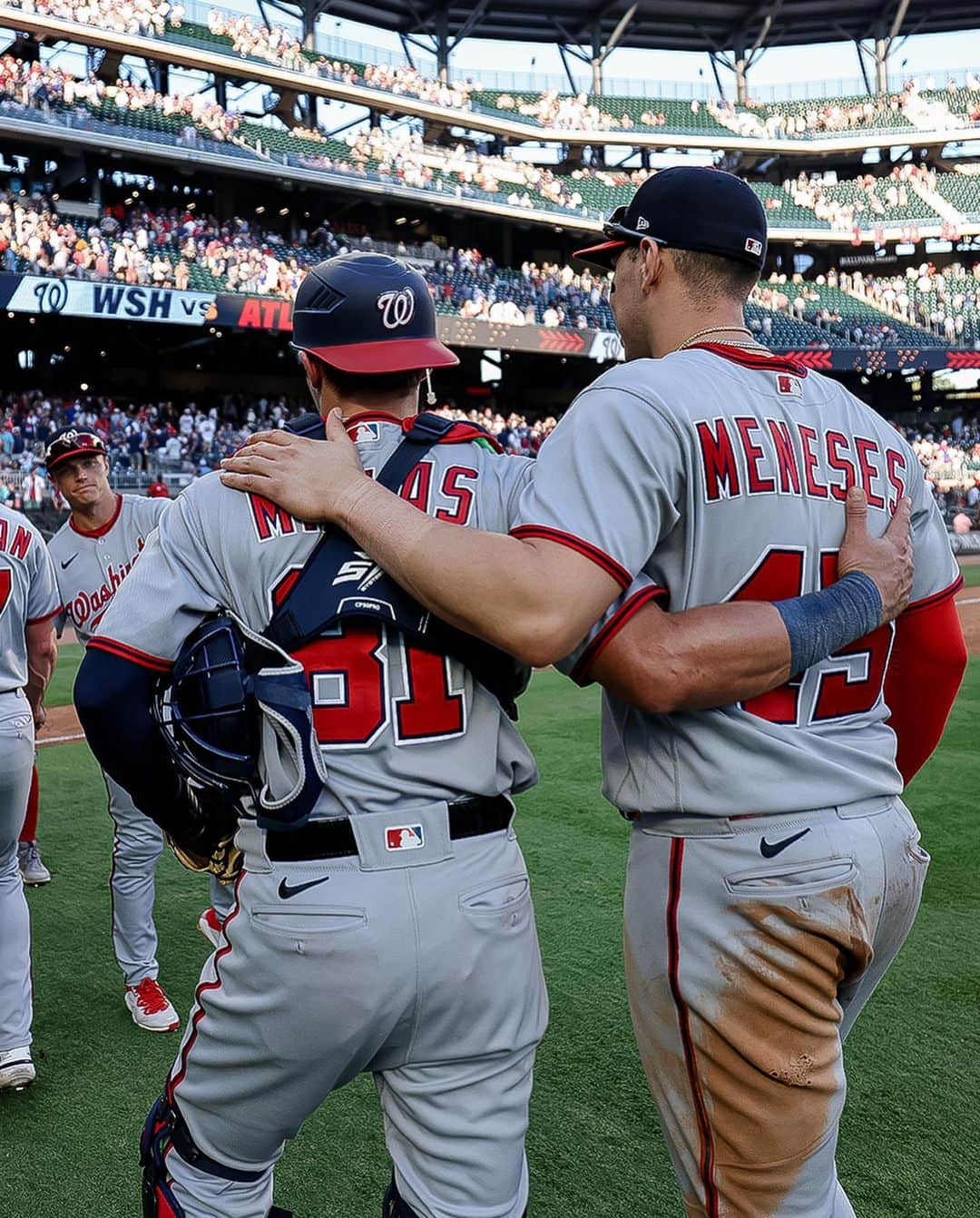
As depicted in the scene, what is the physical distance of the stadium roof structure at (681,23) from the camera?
3484cm

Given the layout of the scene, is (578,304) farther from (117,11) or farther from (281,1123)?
(281,1123)

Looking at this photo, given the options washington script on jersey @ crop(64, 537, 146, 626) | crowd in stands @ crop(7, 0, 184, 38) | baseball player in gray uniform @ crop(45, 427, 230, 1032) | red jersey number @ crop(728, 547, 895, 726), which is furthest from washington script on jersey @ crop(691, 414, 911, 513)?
crowd in stands @ crop(7, 0, 184, 38)

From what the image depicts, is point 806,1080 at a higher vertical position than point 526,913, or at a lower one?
lower

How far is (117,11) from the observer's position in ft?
80.8

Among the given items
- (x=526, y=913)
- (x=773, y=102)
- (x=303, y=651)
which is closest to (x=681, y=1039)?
(x=526, y=913)

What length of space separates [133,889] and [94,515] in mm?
1582

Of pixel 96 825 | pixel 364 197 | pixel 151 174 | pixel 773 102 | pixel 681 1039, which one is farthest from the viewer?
pixel 773 102

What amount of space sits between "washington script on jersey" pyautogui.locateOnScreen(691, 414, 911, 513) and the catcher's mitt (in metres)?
1.07

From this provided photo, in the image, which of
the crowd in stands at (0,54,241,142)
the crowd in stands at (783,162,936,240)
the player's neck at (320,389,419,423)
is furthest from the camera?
the crowd in stands at (783,162,936,240)

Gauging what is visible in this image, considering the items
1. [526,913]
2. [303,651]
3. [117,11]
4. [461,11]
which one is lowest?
[526,913]

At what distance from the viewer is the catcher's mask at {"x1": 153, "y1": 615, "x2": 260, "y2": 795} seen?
183 centimetres

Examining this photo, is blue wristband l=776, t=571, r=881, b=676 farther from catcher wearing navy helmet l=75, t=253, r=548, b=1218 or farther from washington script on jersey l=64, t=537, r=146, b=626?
washington script on jersey l=64, t=537, r=146, b=626

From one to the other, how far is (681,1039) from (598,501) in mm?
887

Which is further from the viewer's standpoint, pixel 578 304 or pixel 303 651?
pixel 578 304
